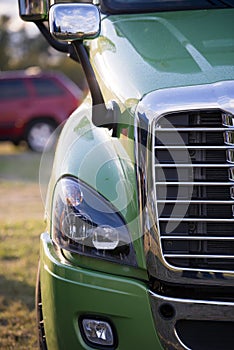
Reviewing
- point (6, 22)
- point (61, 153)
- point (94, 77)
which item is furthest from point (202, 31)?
point (6, 22)

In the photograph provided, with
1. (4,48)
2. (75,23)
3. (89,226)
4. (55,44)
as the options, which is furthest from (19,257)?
(4,48)

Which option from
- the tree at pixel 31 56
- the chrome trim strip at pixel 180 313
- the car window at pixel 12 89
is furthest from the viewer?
the tree at pixel 31 56

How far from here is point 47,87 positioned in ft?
78.0

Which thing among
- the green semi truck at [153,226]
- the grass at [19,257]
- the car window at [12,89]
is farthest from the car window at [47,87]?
the green semi truck at [153,226]

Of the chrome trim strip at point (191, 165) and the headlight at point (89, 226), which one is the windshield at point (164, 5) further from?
the chrome trim strip at point (191, 165)

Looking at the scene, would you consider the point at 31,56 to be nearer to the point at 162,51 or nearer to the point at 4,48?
the point at 4,48

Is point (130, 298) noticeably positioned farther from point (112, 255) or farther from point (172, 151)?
point (172, 151)

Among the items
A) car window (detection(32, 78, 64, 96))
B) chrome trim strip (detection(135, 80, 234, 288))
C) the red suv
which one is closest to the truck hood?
chrome trim strip (detection(135, 80, 234, 288))

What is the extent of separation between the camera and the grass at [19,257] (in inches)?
218

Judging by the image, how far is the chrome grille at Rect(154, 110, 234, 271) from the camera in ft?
11.2

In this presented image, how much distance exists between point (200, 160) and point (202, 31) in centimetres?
107

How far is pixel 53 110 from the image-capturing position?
2358 cm

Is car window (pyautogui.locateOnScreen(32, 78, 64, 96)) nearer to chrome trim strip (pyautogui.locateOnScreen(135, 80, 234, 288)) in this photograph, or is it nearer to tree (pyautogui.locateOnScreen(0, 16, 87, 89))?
chrome trim strip (pyautogui.locateOnScreen(135, 80, 234, 288))

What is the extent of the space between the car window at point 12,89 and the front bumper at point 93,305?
20753mm
